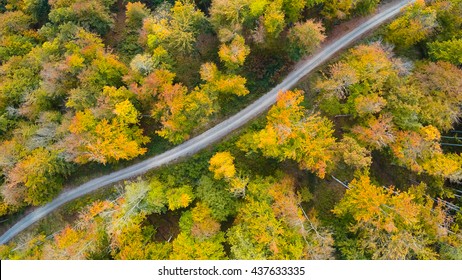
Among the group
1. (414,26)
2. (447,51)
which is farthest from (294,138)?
(447,51)

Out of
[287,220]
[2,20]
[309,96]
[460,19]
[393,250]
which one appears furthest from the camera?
[2,20]

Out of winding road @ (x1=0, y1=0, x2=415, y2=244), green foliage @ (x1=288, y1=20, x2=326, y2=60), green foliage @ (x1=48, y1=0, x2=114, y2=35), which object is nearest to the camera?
green foliage @ (x1=288, y1=20, x2=326, y2=60)

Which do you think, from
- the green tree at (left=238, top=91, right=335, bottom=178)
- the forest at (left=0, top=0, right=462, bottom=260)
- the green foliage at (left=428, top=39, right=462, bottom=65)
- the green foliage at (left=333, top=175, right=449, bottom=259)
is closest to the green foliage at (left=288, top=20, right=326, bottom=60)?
the forest at (left=0, top=0, right=462, bottom=260)

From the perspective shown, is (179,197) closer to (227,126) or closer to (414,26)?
(227,126)

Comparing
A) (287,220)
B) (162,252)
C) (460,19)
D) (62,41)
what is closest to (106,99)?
(62,41)

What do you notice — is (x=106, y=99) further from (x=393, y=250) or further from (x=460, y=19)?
(x=460, y=19)

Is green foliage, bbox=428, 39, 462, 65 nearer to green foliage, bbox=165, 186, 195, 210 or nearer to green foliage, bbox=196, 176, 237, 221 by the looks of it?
green foliage, bbox=196, 176, 237, 221

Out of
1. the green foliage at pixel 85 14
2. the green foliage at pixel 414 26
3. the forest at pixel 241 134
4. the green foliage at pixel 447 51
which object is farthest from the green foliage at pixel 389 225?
the green foliage at pixel 85 14
